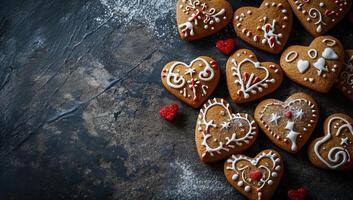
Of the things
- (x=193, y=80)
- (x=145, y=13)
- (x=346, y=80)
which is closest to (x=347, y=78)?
(x=346, y=80)

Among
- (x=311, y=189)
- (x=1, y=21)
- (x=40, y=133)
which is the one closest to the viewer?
(x=311, y=189)

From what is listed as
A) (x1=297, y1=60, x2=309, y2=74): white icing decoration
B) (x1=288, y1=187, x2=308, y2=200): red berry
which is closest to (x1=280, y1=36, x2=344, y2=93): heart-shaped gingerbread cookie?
(x1=297, y1=60, x2=309, y2=74): white icing decoration

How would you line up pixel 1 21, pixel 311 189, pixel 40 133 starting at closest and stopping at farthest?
pixel 311 189 → pixel 40 133 → pixel 1 21

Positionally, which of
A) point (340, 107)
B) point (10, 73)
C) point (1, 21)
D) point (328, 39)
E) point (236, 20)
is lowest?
point (340, 107)

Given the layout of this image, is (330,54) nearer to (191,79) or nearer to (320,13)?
(320,13)

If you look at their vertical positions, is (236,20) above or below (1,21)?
below

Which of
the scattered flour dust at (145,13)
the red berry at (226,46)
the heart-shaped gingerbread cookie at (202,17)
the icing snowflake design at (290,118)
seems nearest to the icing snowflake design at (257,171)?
the icing snowflake design at (290,118)

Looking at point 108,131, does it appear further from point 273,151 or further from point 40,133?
point 273,151

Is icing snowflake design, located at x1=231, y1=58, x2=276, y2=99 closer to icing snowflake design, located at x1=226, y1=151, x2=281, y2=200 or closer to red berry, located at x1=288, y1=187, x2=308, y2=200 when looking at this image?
icing snowflake design, located at x1=226, y1=151, x2=281, y2=200

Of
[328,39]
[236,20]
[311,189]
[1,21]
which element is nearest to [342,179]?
[311,189]
